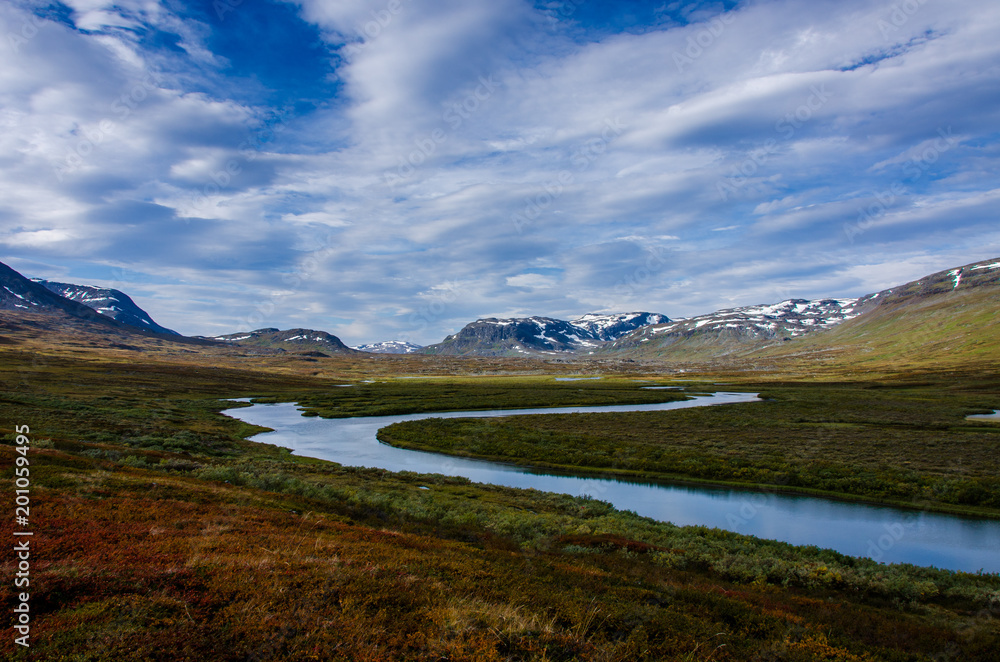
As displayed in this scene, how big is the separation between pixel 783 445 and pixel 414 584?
52450mm

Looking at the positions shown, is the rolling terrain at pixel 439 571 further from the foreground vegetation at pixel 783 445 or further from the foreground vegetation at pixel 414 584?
the foreground vegetation at pixel 783 445

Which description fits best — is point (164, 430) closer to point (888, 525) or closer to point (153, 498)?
point (153, 498)

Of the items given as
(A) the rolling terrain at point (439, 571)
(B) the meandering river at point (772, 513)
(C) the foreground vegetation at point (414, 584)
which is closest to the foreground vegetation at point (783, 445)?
(A) the rolling terrain at point (439, 571)

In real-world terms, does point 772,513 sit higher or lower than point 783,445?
lower

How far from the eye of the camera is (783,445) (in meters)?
51.0

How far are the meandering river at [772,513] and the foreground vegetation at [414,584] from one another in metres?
5.63

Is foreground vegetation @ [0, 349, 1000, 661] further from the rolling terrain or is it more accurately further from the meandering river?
the meandering river

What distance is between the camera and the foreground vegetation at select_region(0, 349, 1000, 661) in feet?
28.2

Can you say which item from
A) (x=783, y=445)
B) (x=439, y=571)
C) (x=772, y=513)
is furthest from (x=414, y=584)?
(x=783, y=445)

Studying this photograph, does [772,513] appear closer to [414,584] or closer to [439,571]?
[439,571]

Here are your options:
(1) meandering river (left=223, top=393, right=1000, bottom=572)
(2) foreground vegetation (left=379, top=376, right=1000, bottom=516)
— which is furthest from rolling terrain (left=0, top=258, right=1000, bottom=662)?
(1) meandering river (left=223, top=393, right=1000, bottom=572)

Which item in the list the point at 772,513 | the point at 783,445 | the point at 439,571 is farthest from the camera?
the point at 783,445

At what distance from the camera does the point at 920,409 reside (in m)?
74.0

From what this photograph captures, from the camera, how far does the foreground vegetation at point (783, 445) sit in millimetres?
36906
